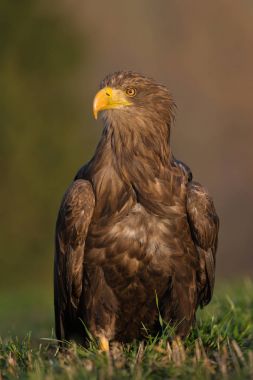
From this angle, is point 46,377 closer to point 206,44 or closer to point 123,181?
point 123,181

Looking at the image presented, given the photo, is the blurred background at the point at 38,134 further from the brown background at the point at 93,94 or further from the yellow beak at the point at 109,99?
the yellow beak at the point at 109,99

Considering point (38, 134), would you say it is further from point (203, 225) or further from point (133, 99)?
point (203, 225)

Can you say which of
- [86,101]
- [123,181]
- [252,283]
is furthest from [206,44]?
[123,181]

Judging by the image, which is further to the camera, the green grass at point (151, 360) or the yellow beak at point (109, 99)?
the yellow beak at point (109, 99)

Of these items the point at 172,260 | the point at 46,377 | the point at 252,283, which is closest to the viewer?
the point at 46,377

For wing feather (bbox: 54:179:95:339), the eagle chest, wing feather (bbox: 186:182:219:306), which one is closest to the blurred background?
wing feather (bbox: 54:179:95:339)

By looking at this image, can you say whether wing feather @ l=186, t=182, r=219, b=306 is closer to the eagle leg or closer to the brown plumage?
the brown plumage

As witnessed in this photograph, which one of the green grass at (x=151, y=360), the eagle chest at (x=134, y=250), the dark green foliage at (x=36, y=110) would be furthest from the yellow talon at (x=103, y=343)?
the dark green foliage at (x=36, y=110)

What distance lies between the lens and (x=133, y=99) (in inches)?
259

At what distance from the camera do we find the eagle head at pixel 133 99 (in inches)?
256

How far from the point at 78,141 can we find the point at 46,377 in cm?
1406

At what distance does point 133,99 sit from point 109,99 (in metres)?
0.21

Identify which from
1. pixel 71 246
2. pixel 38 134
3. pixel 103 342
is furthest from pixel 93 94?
pixel 103 342

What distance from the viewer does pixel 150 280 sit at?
6434 mm
